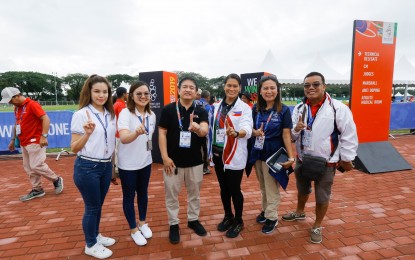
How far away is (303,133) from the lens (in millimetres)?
2770

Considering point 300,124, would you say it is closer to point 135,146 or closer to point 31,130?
point 135,146

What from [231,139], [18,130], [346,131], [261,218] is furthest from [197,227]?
[18,130]

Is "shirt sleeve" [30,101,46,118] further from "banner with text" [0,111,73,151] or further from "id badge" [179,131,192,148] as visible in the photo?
"banner with text" [0,111,73,151]

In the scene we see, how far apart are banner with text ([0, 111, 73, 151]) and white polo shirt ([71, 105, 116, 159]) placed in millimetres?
6001

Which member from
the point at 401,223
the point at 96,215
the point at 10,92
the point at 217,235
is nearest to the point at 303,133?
the point at 217,235

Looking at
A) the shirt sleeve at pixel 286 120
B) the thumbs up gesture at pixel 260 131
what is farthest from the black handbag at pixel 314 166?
the thumbs up gesture at pixel 260 131

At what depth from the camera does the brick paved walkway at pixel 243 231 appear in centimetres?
253

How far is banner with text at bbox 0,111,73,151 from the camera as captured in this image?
7.26 meters

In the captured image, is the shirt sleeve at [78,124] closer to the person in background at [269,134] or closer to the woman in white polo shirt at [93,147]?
the woman in white polo shirt at [93,147]

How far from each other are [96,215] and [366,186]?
4.34 meters

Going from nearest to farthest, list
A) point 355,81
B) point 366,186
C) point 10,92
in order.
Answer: point 10,92 → point 366,186 → point 355,81

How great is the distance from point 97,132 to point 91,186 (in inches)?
20.3

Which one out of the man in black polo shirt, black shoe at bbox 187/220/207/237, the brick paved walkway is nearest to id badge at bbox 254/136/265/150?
the man in black polo shirt

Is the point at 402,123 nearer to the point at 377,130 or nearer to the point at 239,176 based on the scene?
the point at 377,130
